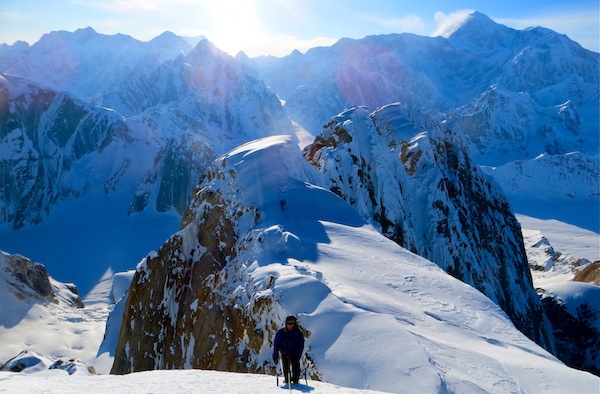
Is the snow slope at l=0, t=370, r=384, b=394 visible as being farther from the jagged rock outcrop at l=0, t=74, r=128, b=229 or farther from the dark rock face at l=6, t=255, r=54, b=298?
the jagged rock outcrop at l=0, t=74, r=128, b=229

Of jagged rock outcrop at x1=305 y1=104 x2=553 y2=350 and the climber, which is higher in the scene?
jagged rock outcrop at x1=305 y1=104 x2=553 y2=350

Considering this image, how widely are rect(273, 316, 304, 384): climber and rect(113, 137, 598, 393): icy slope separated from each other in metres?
1.13

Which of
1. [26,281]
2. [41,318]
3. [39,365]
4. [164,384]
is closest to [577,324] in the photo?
[164,384]

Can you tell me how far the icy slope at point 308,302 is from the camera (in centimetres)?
1138

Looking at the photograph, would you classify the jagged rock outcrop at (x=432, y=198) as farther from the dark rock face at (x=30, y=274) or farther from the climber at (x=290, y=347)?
the dark rock face at (x=30, y=274)

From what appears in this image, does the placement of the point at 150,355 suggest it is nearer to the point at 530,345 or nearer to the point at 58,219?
the point at 530,345

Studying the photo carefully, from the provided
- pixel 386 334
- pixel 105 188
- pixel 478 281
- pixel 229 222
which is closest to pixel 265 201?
pixel 229 222

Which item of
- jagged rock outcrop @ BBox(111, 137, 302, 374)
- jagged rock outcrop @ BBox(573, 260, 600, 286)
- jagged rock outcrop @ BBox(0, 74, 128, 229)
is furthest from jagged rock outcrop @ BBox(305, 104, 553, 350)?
jagged rock outcrop @ BBox(0, 74, 128, 229)

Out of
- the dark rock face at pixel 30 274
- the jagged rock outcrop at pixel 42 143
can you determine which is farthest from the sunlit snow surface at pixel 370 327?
the jagged rock outcrop at pixel 42 143

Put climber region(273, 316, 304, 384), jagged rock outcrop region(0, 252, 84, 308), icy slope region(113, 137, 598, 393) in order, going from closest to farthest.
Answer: climber region(273, 316, 304, 384) → icy slope region(113, 137, 598, 393) → jagged rock outcrop region(0, 252, 84, 308)

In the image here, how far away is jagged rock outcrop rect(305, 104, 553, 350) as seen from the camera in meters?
31.0

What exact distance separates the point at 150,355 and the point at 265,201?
26.3 feet

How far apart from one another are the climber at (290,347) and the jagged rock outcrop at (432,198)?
17.5 metres

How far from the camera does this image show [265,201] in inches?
811
